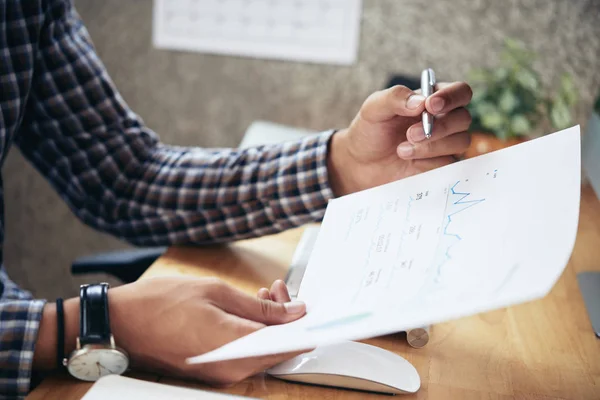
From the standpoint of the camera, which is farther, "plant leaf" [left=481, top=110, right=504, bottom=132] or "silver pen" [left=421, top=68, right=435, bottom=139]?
"plant leaf" [left=481, top=110, right=504, bottom=132]

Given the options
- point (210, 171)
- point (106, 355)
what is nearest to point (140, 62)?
point (210, 171)

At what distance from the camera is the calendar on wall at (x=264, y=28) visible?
1645mm

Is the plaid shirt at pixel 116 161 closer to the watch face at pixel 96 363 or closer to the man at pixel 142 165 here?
the man at pixel 142 165

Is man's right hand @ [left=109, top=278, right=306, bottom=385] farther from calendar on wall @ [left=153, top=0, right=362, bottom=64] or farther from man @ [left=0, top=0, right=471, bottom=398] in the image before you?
calendar on wall @ [left=153, top=0, right=362, bottom=64]

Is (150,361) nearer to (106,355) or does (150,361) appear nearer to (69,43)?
(106,355)

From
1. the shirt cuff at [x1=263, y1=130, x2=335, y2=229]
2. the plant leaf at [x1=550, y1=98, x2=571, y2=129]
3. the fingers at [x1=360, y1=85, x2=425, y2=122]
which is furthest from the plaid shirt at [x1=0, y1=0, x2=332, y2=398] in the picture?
the plant leaf at [x1=550, y1=98, x2=571, y2=129]

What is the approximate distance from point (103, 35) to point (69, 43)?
3.15 feet

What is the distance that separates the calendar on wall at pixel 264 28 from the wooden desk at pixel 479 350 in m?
0.96

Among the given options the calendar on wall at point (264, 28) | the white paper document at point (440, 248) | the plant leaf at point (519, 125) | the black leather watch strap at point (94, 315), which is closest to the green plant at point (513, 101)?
the plant leaf at point (519, 125)

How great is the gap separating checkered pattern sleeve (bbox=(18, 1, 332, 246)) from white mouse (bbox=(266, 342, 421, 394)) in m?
0.28

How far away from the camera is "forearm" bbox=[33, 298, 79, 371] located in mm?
549

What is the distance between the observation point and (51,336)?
1.82 ft

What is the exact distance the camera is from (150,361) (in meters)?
0.54

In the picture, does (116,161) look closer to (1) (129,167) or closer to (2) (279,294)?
(1) (129,167)
